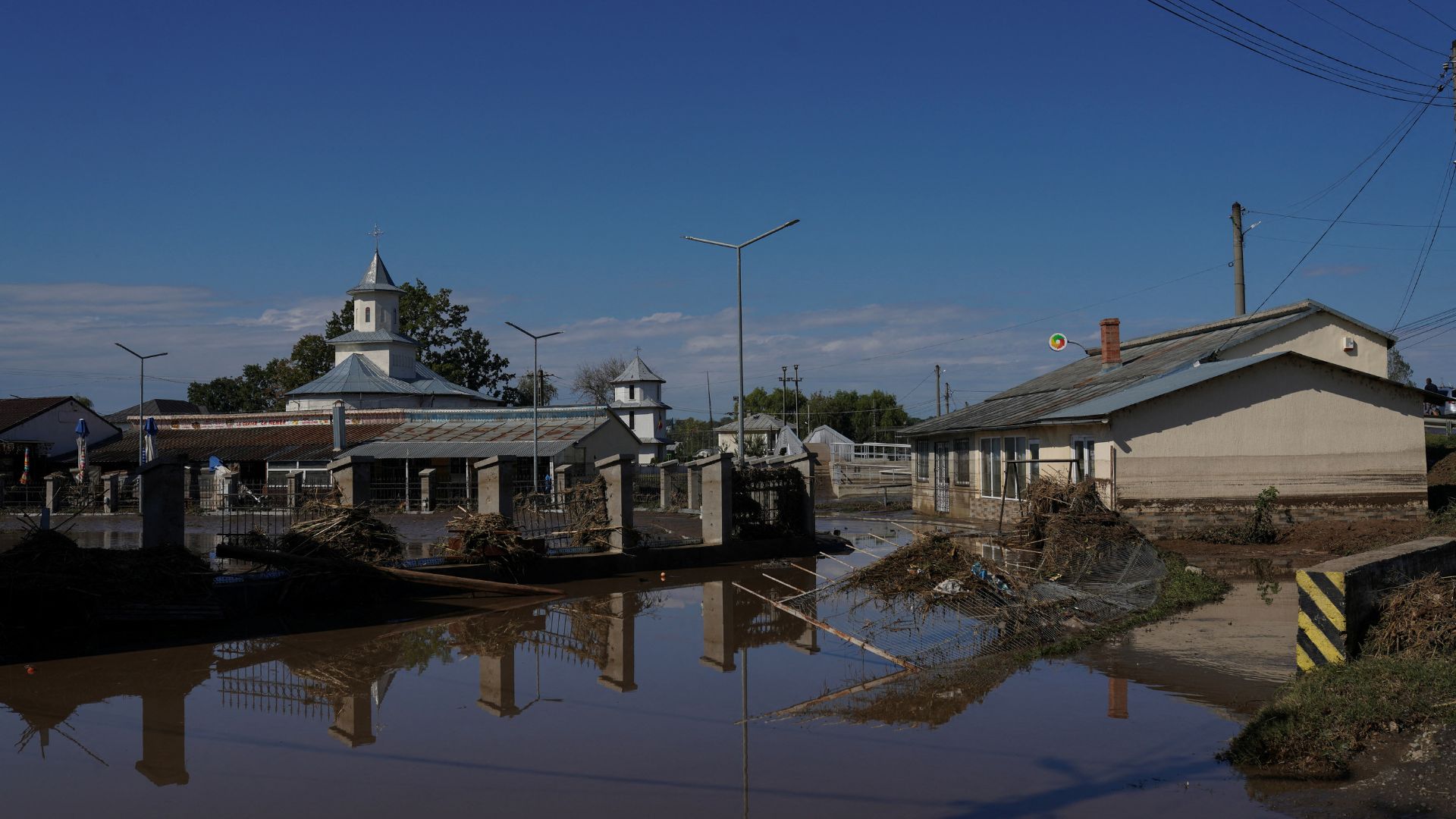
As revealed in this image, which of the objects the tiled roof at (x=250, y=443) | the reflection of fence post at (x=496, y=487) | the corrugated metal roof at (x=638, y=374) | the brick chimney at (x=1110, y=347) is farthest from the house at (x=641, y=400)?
the reflection of fence post at (x=496, y=487)

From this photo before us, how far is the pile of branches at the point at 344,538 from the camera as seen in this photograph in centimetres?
1560

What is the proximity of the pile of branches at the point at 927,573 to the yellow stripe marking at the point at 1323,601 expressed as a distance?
4.23 m

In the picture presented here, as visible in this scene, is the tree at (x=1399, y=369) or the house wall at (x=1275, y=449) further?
the tree at (x=1399, y=369)

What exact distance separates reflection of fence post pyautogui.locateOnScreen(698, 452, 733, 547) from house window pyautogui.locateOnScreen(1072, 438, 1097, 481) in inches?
331

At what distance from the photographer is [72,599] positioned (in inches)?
508

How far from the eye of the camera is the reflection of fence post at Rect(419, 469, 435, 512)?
37.3 metres

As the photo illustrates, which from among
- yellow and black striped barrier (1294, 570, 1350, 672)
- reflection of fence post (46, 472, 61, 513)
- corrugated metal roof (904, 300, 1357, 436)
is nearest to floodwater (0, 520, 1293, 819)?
yellow and black striped barrier (1294, 570, 1350, 672)

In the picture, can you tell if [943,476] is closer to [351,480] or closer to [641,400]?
[351,480]

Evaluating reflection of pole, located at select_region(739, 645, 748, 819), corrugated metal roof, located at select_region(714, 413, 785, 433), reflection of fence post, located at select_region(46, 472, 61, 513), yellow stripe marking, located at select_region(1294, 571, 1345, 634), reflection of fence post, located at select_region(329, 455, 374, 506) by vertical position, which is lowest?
reflection of pole, located at select_region(739, 645, 748, 819)

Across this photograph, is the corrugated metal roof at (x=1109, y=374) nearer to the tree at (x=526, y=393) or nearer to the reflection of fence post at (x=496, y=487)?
the reflection of fence post at (x=496, y=487)

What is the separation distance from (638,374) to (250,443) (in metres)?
39.9

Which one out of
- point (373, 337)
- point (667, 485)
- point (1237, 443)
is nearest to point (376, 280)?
point (373, 337)

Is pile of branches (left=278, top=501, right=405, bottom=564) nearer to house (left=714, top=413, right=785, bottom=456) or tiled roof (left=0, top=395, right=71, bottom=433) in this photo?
tiled roof (left=0, top=395, right=71, bottom=433)

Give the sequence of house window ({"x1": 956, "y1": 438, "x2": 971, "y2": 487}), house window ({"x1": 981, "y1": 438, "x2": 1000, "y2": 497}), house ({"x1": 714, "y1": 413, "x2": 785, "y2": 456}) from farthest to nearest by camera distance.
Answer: house ({"x1": 714, "y1": 413, "x2": 785, "y2": 456}), house window ({"x1": 956, "y1": 438, "x2": 971, "y2": 487}), house window ({"x1": 981, "y1": 438, "x2": 1000, "y2": 497})
